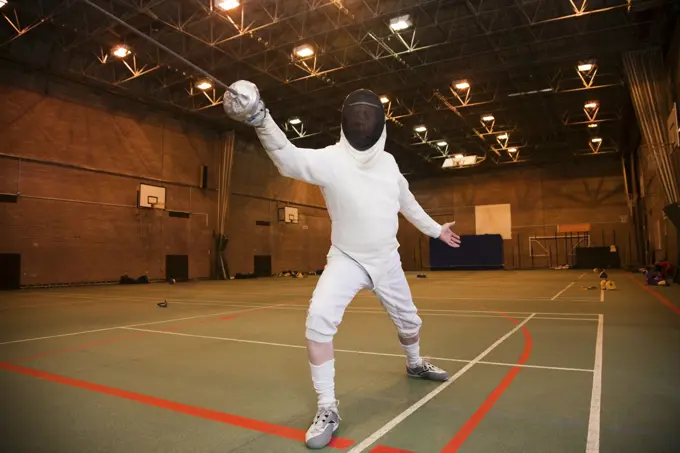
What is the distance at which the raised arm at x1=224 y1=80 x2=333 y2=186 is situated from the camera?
245 cm

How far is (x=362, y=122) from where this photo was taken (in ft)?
9.54

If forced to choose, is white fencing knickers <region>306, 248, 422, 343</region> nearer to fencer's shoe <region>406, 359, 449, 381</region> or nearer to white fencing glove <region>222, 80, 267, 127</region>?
fencer's shoe <region>406, 359, 449, 381</region>

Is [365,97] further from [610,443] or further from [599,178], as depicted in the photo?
[599,178]

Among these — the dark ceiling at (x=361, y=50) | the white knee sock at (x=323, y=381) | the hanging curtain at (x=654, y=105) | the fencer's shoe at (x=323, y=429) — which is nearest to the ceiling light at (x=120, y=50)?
the dark ceiling at (x=361, y=50)

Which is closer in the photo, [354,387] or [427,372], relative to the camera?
[354,387]

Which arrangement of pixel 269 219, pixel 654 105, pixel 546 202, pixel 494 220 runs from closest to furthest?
pixel 654 105
pixel 269 219
pixel 546 202
pixel 494 220

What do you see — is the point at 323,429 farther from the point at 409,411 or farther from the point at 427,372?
the point at 427,372

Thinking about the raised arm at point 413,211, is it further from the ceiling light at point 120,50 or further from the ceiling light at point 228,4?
the ceiling light at point 120,50

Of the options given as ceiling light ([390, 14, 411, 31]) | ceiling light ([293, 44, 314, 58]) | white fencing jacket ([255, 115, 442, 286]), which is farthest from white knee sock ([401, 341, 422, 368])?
ceiling light ([293, 44, 314, 58])

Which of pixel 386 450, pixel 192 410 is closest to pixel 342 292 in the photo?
pixel 386 450

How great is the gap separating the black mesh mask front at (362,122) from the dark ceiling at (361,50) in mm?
9434

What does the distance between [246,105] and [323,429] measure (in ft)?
5.97

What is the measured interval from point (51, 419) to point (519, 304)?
8.58 meters

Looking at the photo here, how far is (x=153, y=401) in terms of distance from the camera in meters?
3.30
